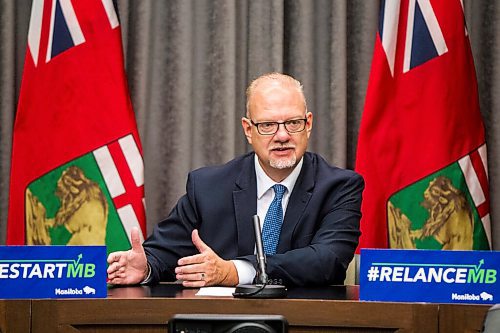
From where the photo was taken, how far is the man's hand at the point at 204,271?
236 cm

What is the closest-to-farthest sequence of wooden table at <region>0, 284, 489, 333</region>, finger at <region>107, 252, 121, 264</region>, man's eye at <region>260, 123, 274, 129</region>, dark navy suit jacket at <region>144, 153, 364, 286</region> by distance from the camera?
wooden table at <region>0, 284, 489, 333</region>
finger at <region>107, 252, 121, 264</region>
dark navy suit jacket at <region>144, 153, 364, 286</region>
man's eye at <region>260, 123, 274, 129</region>

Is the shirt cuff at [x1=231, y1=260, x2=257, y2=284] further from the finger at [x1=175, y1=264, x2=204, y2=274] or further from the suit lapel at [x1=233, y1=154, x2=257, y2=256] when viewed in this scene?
the suit lapel at [x1=233, y1=154, x2=257, y2=256]

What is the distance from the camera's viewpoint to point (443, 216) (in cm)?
361

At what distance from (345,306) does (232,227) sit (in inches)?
36.5

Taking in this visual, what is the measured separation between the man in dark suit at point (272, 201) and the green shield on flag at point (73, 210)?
31.9 inches

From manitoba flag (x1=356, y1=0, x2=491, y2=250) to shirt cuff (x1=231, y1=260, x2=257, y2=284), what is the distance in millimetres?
1309

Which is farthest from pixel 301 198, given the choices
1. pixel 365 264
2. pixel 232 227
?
pixel 365 264

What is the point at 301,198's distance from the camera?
111 inches

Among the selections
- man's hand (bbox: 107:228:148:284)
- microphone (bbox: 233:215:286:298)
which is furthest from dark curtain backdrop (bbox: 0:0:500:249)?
microphone (bbox: 233:215:286:298)

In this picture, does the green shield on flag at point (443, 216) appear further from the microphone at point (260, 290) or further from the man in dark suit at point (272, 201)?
the microphone at point (260, 290)

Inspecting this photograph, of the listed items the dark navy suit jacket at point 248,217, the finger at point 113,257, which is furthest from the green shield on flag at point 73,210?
the finger at point 113,257

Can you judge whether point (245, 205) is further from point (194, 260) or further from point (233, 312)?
point (233, 312)

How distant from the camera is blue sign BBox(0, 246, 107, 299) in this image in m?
2.01

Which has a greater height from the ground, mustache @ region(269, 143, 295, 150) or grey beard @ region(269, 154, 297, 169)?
mustache @ region(269, 143, 295, 150)
